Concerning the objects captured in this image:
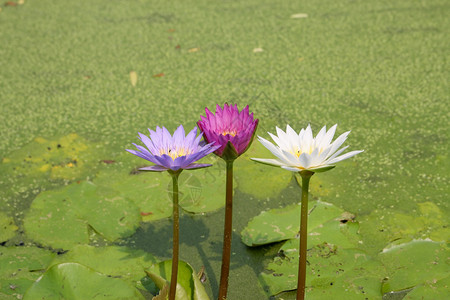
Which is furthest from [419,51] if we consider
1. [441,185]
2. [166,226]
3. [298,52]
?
[166,226]

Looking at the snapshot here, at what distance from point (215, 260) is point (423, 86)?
3.51 feet

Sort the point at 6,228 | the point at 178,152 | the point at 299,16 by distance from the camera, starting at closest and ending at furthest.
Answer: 1. the point at 178,152
2. the point at 6,228
3. the point at 299,16

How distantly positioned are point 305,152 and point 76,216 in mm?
655

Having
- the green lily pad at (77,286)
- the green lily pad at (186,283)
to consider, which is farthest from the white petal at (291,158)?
the green lily pad at (77,286)

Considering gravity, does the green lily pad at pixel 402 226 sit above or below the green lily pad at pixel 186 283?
above

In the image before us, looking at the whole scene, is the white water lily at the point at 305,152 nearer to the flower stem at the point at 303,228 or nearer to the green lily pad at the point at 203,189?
the flower stem at the point at 303,228

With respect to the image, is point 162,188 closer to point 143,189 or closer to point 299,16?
point 143,189

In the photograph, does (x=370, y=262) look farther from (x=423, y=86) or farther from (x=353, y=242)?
(x=423, y=86)

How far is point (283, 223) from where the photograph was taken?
1201 mm

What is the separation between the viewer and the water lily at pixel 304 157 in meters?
0.78

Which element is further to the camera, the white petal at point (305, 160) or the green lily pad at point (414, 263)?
the green lily pad at point (414, 263)

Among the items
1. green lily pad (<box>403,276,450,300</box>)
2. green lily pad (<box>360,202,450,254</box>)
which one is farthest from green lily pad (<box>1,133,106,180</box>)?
green lily pad (<box>403,276,450,300</box>)

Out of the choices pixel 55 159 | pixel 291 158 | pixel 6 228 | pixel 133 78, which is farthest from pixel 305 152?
pixel 133 78

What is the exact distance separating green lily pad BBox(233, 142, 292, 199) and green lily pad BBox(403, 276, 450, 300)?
0.45m
